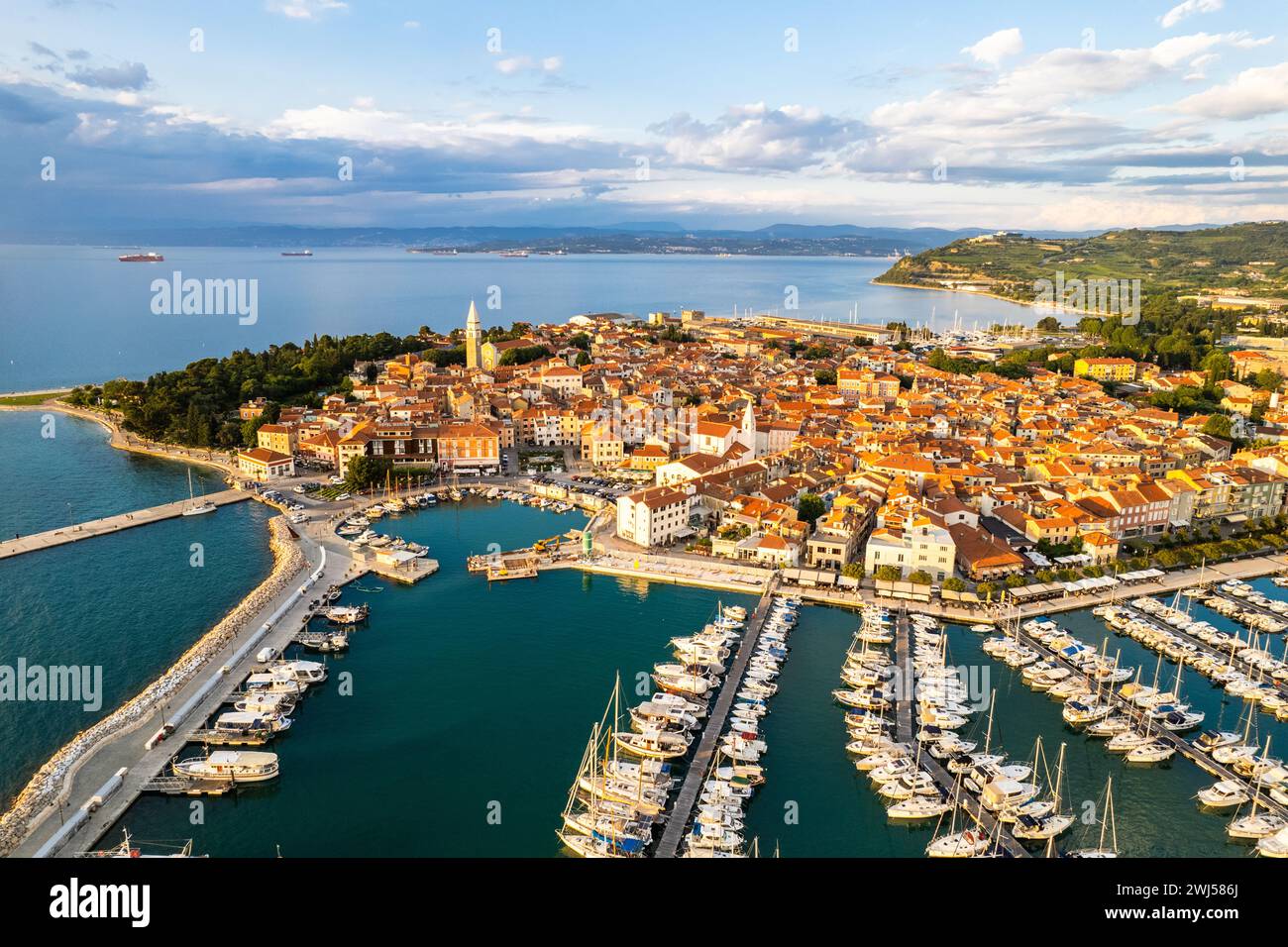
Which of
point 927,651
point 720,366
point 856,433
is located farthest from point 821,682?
point 720,366

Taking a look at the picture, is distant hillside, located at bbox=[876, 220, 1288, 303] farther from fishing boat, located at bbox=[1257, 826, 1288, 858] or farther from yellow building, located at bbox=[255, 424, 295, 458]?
fishing boat, located at bbox=[1257, 826, 1288, 858]

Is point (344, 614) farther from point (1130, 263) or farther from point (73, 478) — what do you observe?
point (1130, 263)

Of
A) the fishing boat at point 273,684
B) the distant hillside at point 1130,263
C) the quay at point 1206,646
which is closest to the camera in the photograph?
the fishing boat at point 273,684

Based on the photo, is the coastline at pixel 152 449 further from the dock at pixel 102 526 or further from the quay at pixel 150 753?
the quay at pixel 150 753

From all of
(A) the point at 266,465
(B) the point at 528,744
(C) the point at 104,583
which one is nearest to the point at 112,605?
(C) the point at 104,583

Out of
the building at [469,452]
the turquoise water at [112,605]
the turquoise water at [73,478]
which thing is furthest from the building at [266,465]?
the building at [469,452]
